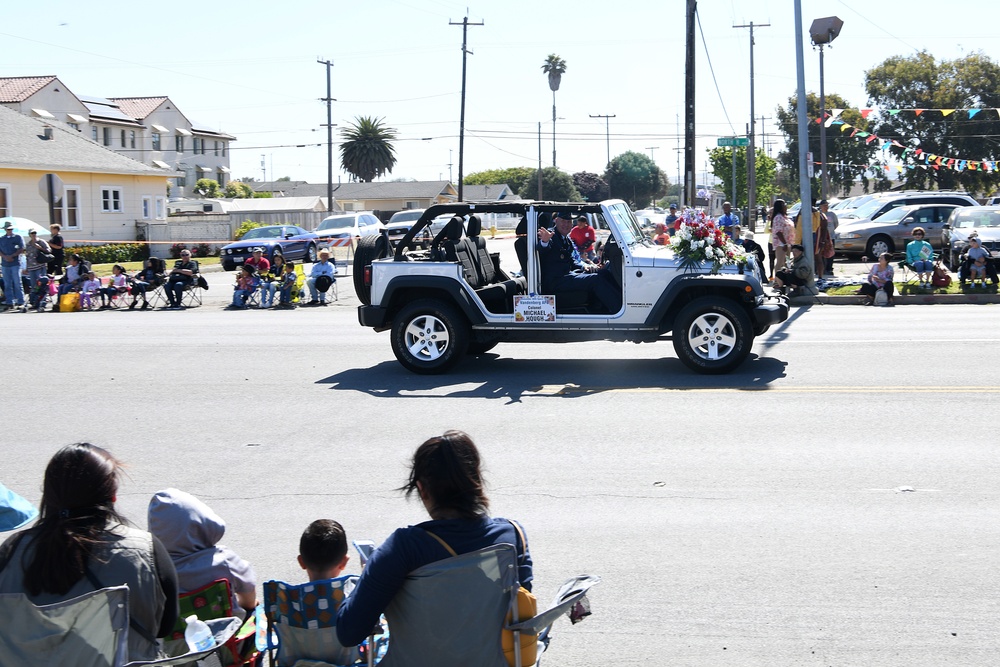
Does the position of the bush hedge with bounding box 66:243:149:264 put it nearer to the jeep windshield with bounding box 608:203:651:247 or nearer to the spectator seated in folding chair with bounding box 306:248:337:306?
the spectator seated in folding chair with bounding box 306:248:337:306

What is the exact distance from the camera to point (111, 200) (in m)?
47.0

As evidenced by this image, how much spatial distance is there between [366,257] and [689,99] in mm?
16642

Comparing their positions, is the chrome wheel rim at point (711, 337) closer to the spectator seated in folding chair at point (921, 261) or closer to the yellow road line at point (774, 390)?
the yellow road line at point (774, 390)

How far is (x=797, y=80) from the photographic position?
69.7 ft

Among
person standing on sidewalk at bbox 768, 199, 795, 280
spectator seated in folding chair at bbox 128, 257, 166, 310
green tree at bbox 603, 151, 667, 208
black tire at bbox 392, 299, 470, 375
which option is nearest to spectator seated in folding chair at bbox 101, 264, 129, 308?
spectator seated in folding chair at bbox 128, 257, 166, 310

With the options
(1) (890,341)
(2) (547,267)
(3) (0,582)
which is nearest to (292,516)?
(3) (0,582)

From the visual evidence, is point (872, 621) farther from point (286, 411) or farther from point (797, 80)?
point (797, 80)

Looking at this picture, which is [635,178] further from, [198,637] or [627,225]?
[198,637]

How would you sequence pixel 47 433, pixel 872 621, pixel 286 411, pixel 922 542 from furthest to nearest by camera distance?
pixel 286 411
pixel 47 433
pixel 922 542
pixel 872 621

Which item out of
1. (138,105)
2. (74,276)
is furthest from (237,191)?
(74,276)

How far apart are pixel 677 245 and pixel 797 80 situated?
36.1 feet

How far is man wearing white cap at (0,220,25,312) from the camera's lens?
74.9ft

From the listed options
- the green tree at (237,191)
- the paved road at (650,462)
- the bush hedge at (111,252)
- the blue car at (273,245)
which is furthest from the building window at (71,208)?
the green tree at (237,191)

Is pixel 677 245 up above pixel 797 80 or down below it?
below
